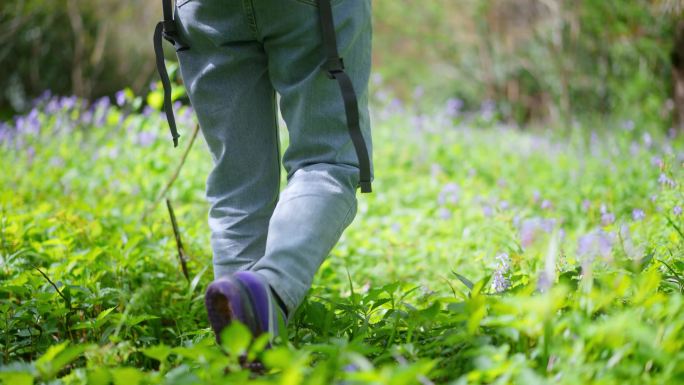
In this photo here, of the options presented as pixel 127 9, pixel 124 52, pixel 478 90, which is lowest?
pixel 478 90

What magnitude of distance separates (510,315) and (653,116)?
569cm

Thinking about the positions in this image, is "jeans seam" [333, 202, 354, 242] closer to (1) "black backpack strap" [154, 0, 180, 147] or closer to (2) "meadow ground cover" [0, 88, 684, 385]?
(2) "meadow ground cover" [0, 88, 684, 385]

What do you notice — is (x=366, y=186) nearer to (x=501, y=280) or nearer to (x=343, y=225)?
(x=343, y=225)

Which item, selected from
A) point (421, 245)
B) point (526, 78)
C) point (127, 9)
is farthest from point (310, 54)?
point (526, 78)

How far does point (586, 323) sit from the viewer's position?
102cm

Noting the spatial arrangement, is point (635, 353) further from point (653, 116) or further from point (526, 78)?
point (526, 78)

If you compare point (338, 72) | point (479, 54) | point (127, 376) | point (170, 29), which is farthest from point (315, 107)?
point (479, 54)

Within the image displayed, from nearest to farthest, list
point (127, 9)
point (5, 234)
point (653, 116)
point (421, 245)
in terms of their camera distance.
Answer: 1. point (5, 234)
2. point (421, 245)
3. point (653, 116)
4. point (127, 9)

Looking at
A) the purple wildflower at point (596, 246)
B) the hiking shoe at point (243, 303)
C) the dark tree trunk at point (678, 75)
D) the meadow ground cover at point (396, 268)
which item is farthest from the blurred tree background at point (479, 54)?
the hiking shoe at point (243, 303)

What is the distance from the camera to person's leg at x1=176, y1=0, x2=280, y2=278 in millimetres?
1603

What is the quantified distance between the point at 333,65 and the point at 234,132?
34 cm

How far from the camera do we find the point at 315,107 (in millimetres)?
1496

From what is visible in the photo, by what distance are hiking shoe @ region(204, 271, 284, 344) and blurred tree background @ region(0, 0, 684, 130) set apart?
435cm

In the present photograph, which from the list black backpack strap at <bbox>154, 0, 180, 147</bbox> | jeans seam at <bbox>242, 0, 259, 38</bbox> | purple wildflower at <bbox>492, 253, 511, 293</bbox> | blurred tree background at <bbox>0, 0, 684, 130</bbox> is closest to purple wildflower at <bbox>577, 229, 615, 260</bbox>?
purple wildflower at <bbox>492, 253, 511, 293</bbox>
